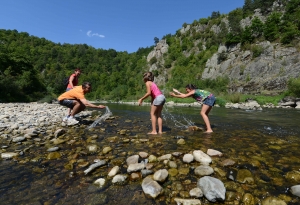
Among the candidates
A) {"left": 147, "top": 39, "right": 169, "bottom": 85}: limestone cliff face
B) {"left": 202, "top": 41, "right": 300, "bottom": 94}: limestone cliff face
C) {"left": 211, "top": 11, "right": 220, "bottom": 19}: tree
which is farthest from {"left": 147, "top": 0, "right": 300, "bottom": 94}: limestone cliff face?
{"left": 147, "top": 39, "right": 169, "bottom": 85}: limestone cliff face

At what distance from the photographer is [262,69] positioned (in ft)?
147

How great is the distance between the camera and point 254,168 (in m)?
3.40

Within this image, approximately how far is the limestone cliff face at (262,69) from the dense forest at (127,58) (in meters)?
2.84

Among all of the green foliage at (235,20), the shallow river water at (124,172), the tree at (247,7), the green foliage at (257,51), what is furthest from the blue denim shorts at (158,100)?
the tree at (247,7)

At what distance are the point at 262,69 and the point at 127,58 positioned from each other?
108597 millimetres

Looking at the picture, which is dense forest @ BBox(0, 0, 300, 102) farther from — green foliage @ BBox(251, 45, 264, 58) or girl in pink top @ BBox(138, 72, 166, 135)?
girl in pink top @ BBox(138, 72, 166, 135)

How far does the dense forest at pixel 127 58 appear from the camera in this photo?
41.4 metres

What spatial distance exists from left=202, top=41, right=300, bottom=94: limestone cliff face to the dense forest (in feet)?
9.31

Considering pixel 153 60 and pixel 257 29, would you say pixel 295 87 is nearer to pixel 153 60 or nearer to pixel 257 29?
pixel 257 29

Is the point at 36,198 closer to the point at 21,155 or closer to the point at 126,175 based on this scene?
A: the point at 126,175

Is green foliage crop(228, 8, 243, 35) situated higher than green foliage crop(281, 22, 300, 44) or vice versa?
green foliage crop(228, 8, 243, 35)

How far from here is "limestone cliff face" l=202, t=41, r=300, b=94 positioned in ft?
123

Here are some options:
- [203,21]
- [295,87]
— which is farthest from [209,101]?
[203,21]

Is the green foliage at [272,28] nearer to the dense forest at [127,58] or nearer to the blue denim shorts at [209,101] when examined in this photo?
the dense forest at [127,58]
